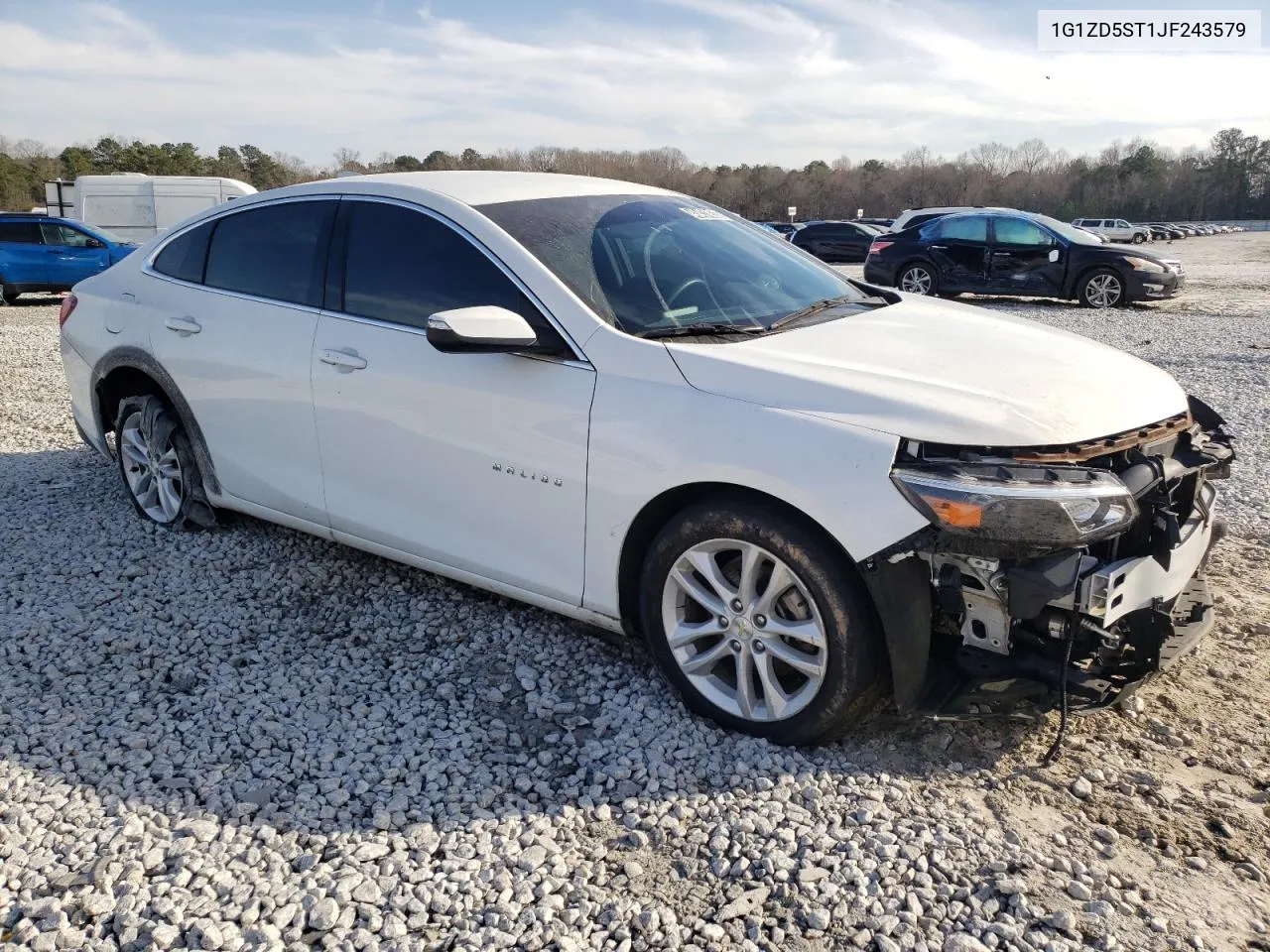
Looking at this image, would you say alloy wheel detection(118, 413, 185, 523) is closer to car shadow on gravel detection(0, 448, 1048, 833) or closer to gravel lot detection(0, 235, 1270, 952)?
car shadow on gravel detection(0, 448, 1048, 833)

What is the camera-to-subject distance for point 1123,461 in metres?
2.90

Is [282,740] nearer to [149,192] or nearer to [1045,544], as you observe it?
[1045,544]

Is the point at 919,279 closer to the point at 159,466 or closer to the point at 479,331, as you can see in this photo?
the point at 159,466

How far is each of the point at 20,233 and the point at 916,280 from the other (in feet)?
52.3

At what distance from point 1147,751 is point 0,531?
17.4 ft

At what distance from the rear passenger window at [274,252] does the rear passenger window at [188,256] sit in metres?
0.06

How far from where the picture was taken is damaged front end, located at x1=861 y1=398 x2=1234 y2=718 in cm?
262

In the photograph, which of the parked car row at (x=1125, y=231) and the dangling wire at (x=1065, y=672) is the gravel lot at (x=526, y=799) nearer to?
the dangling wire at (x=1065, y=672)

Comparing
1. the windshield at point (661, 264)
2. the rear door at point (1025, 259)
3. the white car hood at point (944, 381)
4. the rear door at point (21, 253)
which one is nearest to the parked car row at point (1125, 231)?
the rear door at point (1025, 259)

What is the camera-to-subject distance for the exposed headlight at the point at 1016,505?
260 cm

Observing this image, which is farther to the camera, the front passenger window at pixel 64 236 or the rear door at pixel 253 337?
the front passenger window at pixel 64 236

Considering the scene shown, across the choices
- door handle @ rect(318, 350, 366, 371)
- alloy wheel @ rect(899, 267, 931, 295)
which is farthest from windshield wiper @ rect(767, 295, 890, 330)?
alloy wheel @ rect(899, 267, 931, 295)

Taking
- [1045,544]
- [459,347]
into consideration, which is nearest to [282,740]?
[459,347]

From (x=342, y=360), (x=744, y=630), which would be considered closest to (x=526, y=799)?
(x=744, y=630)
